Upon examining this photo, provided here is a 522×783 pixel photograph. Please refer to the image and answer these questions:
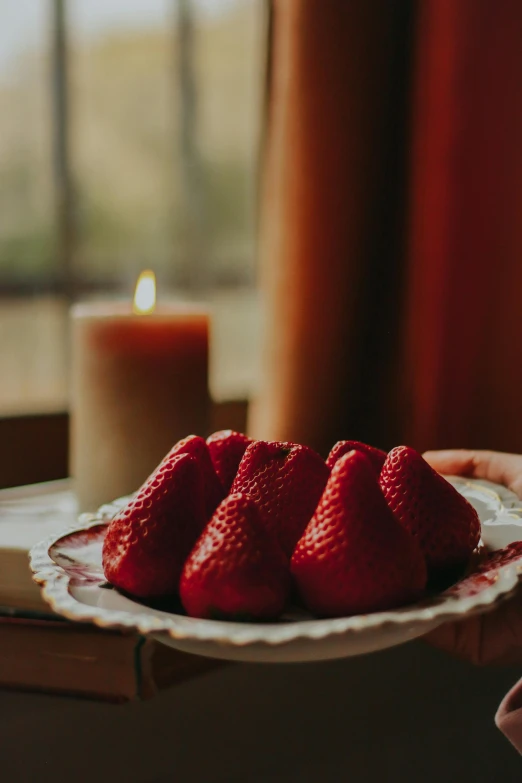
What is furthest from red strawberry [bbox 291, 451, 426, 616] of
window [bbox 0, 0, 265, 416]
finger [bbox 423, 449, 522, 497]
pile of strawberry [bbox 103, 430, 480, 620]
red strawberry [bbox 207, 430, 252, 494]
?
window [bbox 0, 0, 265, 416]

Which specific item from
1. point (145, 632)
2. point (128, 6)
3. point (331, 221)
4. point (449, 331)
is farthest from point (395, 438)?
point (145, 632)

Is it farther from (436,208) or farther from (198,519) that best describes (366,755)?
(436,208)

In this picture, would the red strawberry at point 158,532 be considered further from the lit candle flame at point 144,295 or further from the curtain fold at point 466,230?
the curtain fold at point 466,230

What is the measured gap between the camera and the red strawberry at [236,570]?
341mm

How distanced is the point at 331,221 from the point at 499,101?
0.30m

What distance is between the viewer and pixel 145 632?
1.02 ft

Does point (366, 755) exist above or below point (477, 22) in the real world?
below

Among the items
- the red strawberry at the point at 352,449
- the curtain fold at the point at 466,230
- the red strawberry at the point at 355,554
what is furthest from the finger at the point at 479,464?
the curtain fold at the point at 466,230

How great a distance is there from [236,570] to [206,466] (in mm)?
107

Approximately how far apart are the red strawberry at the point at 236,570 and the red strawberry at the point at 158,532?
2 centimetres

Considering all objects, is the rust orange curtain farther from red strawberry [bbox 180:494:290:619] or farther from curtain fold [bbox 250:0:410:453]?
red strawberry [bbox 180:494:290:619]

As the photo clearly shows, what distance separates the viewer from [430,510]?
16.3 inches

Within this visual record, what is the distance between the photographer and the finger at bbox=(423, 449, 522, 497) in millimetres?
585

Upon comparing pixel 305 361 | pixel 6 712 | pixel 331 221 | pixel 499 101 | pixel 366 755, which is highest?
pixel 499 101
